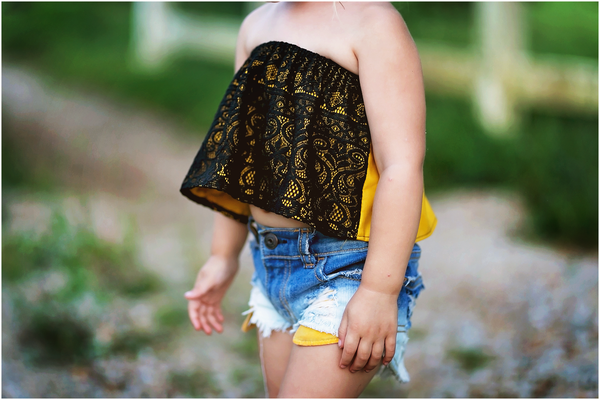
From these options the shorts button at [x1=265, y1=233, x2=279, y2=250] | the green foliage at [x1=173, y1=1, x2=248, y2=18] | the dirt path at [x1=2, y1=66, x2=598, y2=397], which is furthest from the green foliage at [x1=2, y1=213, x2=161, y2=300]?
the green foliage at [x1=173, y1=1, x2=248, y2=18]

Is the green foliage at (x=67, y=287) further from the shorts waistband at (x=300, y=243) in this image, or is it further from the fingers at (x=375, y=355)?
the fingers at (x=375, y=355)

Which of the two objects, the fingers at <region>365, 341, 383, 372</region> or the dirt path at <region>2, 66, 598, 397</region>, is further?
the dirt path at <region>2, 66, 598, 397</region>

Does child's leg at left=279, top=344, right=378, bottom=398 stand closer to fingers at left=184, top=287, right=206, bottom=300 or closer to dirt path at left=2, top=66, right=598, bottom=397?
fingers at left=184, top=287, right=206, bottom=300

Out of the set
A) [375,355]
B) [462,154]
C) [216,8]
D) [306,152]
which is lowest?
[375,355]

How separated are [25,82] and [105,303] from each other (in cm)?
479

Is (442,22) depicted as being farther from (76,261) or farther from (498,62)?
(76,261)

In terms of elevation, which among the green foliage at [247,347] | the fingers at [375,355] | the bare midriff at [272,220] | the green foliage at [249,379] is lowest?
the green foliage at [249,379]

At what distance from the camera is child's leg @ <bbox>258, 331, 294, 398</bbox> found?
1.19 meters

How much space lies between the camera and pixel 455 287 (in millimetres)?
2871

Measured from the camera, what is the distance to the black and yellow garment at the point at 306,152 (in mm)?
997

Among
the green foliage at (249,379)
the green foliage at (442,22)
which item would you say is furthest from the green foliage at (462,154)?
the green foliage at (249,379)

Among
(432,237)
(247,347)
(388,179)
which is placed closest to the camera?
(388,179)

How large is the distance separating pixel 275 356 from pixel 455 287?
1.88 meters

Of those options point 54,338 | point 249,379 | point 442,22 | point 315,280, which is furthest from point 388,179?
point 442,22
